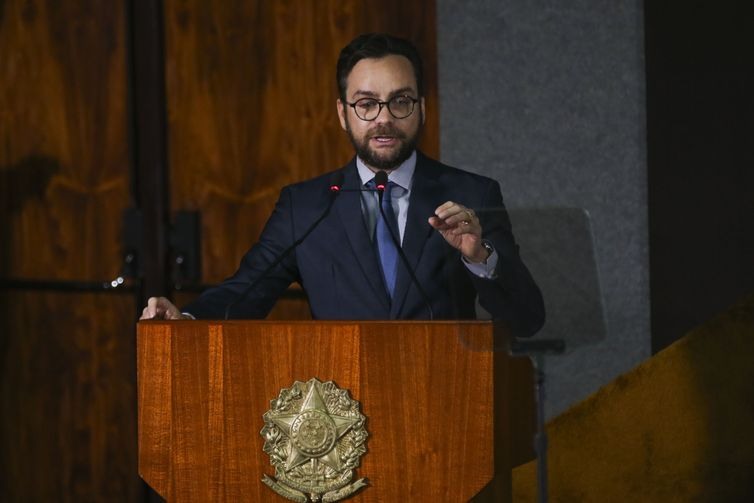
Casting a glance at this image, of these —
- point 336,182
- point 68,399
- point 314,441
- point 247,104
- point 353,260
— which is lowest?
point 68,399

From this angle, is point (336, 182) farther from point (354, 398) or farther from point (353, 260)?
point (354, 398)

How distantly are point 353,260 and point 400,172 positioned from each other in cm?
19

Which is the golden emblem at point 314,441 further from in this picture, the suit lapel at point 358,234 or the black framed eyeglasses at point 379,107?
the black framed eyeglasses at point 379,107

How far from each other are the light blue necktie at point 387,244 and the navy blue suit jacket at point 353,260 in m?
0.01

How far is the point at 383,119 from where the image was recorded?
94.7 inches

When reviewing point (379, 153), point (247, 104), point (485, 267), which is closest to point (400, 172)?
point (379, 153)

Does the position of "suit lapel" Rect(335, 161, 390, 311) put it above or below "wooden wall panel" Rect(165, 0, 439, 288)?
below

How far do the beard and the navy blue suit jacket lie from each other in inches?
1.4

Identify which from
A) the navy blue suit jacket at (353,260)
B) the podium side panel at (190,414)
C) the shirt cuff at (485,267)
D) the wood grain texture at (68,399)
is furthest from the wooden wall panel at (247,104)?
the podium side panel at (190,414)

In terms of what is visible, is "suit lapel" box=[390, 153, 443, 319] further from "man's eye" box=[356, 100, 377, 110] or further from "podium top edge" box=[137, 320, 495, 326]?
"podium top edge" box=[137, 320, 495, 326]

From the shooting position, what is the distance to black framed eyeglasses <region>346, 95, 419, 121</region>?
2.40 meters

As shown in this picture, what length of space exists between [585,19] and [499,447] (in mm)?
1690

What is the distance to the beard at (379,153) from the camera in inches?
94.9

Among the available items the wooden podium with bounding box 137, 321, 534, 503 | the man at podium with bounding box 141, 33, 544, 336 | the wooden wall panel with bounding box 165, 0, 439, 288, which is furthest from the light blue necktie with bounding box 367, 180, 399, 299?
the wooden wall panel with bounding box 165, 0, 439, 288
